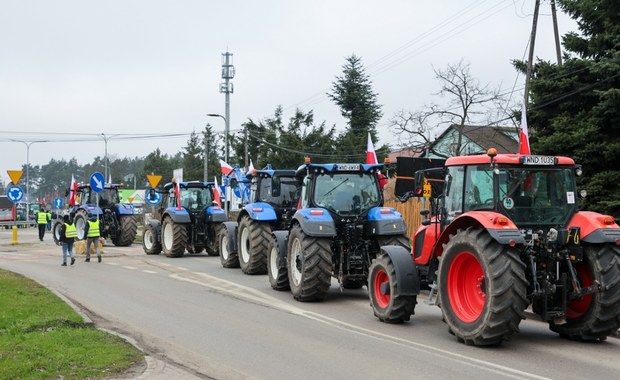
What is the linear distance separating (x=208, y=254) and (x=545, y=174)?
16174 millimetres

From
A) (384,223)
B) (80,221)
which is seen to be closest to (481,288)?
(384,223)

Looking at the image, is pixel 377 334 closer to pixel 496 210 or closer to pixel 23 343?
pixel 496 210

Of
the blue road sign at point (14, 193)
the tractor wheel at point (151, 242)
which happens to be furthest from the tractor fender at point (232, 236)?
the blue road sign at point (14, 193)

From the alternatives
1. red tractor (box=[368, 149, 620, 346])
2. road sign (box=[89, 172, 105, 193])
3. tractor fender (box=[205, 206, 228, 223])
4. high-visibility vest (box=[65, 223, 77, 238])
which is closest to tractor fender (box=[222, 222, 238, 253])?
tractor fender (box=[205, 206, 228, 223])

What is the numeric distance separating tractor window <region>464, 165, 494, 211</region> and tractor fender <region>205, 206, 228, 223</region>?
13.7 meters

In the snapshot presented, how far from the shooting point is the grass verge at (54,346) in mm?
6980

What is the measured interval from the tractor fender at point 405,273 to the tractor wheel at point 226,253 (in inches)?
348

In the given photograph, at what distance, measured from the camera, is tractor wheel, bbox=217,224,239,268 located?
18281mm

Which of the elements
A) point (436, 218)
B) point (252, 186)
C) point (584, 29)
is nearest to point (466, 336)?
point (436, 218)

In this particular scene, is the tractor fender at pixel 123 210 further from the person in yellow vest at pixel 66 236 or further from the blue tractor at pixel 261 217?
the blue tractor at pixel 261 217

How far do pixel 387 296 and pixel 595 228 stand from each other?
3.32m

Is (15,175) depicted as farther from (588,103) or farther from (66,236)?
(588,103)

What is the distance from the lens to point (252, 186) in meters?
18.0

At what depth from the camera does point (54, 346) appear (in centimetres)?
802
